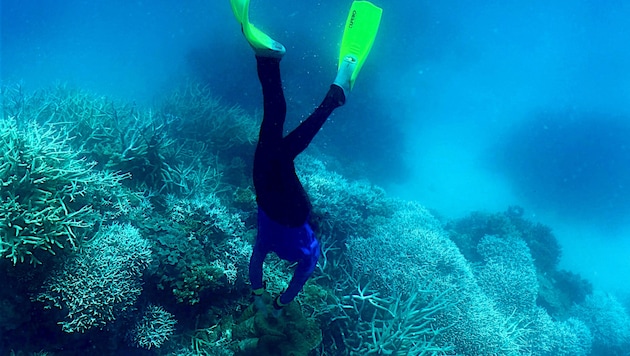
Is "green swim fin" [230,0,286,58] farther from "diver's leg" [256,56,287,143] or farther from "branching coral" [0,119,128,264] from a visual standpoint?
"branching coral" [0,119,128,264]

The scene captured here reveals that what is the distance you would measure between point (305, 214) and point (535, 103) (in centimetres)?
3524

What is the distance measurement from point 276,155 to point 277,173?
0.16 meters

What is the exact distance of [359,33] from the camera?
4637mm

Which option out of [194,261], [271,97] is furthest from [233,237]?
[271,97]

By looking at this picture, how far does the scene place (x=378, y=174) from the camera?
18.8 metres

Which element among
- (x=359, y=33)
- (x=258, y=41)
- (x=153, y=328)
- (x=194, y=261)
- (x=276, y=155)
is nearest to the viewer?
(x=258, y=41)

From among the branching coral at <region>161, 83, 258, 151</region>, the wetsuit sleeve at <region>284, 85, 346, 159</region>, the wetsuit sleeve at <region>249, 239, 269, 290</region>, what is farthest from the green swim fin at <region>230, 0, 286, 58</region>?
the branching coral at <region>161, 83, 258, 151</region>

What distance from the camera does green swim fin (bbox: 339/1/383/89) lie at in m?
4.49

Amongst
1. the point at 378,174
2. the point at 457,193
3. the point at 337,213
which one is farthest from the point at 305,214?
the point at 457,193

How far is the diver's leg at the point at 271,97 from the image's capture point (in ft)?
10.1

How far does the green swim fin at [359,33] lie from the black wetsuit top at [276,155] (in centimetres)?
153

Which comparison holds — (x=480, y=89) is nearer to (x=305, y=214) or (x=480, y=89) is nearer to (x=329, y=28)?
(x=329, y=28)

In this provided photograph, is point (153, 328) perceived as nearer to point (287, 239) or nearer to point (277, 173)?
point (287, 239)

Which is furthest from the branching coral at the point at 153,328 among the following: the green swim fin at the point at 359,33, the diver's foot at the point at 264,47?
the green swim fin at the point at 359,33
